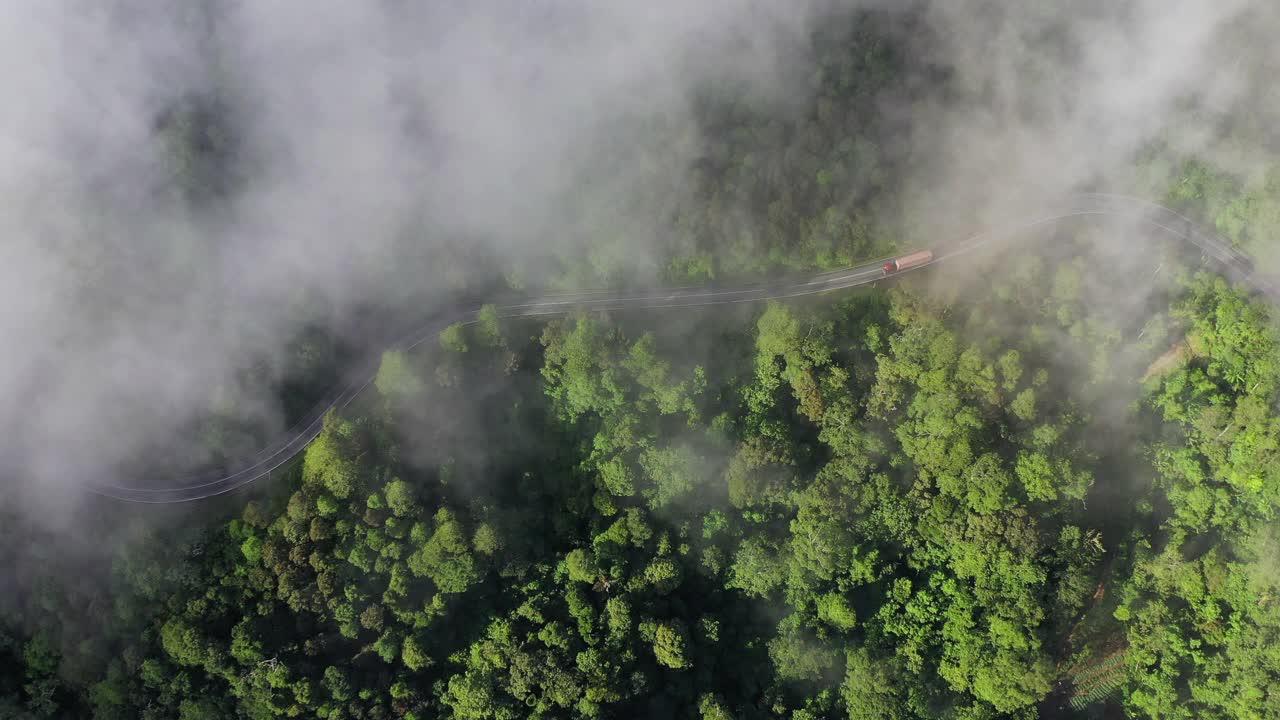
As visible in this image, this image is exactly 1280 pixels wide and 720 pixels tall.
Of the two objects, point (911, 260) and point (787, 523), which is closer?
point (911, 260)

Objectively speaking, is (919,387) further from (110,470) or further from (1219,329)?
(110,470)

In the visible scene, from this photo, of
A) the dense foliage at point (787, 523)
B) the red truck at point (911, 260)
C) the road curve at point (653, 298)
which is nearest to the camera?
the dense foliage at point (787, 523)

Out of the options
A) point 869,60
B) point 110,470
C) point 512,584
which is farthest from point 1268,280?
point 110,470

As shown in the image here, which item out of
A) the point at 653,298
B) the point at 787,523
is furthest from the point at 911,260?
the point at 787,523

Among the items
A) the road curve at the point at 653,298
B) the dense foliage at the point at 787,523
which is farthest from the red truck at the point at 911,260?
the dense foliage at the point at 787,523

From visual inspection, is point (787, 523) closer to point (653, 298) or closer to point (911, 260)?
point (653, 298)

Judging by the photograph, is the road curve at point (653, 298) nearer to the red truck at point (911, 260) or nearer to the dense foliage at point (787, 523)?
the red truck at point (911, 260)

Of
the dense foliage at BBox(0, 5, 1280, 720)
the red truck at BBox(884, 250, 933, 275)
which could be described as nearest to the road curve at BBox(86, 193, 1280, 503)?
the red truck at BBox(884, 250, 933, 275)
